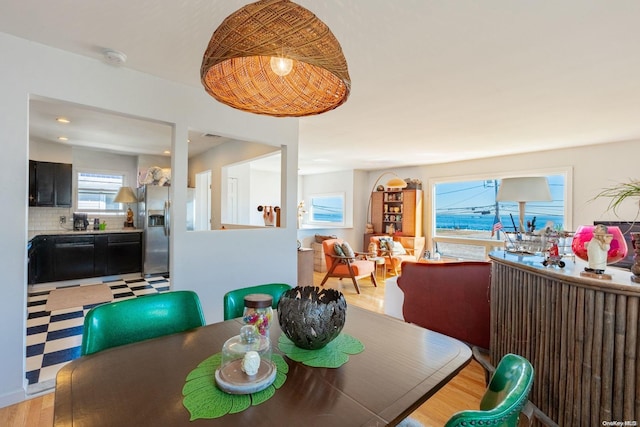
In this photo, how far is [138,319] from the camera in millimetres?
1483

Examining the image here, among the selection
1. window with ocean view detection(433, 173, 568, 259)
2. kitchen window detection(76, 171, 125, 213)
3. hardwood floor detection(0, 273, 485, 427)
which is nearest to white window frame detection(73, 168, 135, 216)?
kitchen window detection(76, 171, 125, 213)

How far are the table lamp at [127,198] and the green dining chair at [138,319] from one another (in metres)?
4.76

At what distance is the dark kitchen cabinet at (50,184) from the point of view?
185 inches

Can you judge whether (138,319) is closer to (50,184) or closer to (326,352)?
(326,352)

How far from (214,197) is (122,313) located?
3.86 m

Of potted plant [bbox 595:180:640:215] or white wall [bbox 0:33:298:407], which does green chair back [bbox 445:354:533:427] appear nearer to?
potted plant [bbox 595:180:640:215]

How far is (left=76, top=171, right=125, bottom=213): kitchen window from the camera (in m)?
5.40

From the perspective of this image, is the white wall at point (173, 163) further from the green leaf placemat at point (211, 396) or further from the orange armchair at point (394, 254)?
the orange armchair at point (394, 254)

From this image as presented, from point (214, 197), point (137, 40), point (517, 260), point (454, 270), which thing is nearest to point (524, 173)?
point (454, 270)

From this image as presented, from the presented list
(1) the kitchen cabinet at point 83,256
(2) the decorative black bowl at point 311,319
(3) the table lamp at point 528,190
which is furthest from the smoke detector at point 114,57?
(1) the kitchen cabinet at point 83,256

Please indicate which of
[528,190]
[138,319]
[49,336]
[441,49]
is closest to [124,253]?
[49,336]

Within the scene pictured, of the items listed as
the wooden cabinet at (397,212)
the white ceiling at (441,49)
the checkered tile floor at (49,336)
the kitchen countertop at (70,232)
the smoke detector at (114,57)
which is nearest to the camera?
the white ceiling at (441,49)

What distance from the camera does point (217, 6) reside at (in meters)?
1.64

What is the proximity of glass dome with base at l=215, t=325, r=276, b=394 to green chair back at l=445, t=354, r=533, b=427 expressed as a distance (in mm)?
560
